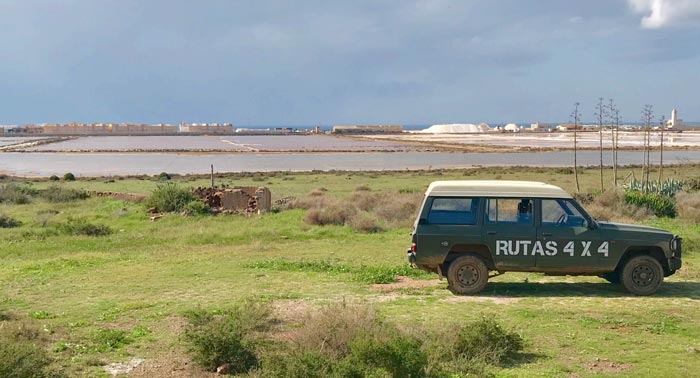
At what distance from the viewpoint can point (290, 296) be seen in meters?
11.8

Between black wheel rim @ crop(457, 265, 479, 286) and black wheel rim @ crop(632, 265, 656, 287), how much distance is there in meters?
2.74

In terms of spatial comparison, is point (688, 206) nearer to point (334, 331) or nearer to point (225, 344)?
point (334, 331)

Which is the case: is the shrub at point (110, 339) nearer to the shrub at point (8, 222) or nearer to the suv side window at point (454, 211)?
the suv side window at point (454, 211)

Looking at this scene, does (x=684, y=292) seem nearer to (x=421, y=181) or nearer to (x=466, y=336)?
(x=466, y=336)

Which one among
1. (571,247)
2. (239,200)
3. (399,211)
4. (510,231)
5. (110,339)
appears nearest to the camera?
(110,339)

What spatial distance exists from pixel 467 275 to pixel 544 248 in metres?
1.40

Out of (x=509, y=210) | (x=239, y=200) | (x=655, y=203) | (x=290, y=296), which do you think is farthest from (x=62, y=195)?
(x=509, y=210)

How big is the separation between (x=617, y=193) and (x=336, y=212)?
425 inches

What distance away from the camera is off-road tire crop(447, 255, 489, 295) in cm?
1162

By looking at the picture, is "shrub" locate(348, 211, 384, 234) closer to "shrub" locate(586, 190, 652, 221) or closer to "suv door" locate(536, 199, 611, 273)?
"shrub" locate(586, 190, 652, 221)

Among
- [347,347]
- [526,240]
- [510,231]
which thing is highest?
[510,231]

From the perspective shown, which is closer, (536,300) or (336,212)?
(536,300)

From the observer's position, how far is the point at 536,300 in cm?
1133

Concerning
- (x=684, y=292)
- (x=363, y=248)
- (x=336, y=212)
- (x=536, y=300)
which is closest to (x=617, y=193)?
(x=336, y=212)
